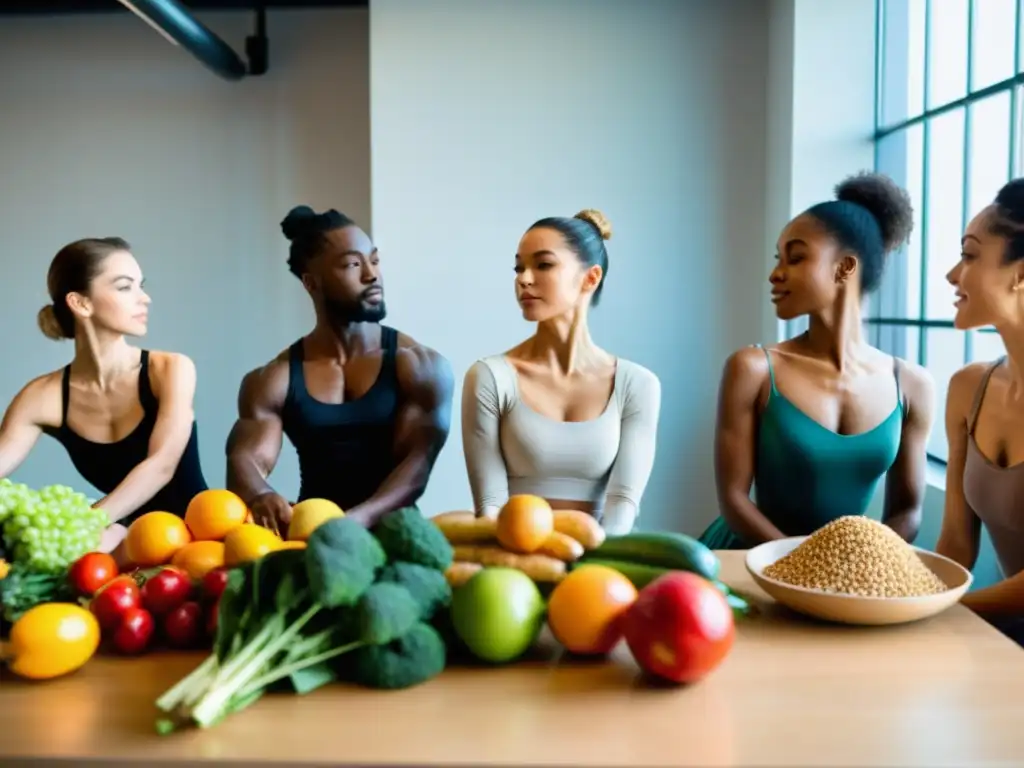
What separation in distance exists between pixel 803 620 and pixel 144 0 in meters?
2.78

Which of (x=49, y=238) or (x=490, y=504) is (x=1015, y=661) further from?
(x=49, y=238)

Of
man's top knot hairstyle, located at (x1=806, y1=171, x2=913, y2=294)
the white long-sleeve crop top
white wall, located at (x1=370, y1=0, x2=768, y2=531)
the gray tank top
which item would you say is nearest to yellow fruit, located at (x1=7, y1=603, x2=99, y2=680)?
the white long-sleeve crop top

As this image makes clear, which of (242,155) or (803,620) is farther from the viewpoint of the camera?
(242,155)

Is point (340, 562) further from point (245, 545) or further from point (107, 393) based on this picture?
point (107, 393)

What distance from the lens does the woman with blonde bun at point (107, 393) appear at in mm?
2031

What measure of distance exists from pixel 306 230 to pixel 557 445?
73cm

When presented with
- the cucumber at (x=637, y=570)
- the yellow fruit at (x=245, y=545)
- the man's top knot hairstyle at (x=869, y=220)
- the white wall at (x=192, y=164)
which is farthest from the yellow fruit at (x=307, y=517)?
the white wall at (x=192, y=164)

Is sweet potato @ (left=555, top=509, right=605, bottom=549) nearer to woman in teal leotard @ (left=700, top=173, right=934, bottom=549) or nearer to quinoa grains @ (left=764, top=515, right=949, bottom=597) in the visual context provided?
quinoa grains @ (left=764, top=515, right=949, bottom=597)

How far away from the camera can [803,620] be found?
118 centimetres

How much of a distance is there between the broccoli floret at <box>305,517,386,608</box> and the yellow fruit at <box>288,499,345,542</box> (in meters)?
0.34

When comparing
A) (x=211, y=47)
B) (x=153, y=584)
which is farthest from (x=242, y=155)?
(x=153, y=584)

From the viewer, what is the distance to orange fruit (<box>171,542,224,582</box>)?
1195 mm

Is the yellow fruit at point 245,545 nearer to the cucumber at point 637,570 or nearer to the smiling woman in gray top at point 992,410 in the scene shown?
the cucumber at point 637,570

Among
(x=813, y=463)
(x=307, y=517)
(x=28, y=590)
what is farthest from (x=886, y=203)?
(x=28, y=590)
